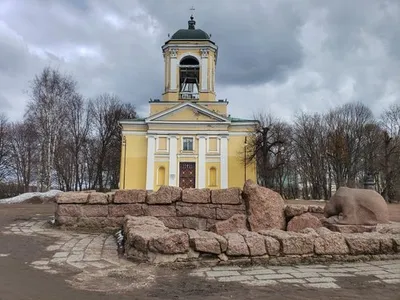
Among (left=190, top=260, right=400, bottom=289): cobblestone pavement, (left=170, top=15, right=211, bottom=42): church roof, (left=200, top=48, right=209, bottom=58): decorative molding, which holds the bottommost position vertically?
(left=190, top=260, right=400, bottom=289): cobblestone pavement

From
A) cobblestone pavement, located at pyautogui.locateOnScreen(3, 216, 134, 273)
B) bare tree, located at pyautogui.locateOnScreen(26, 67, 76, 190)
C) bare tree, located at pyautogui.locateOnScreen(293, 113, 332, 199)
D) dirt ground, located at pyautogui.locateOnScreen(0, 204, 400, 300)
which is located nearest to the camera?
dirt ground, located at pyautogui.locateOnScreen(0, 204, 400, 300)

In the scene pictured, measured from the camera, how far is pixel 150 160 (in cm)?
4572

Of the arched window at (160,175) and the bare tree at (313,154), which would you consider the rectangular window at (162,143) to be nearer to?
the arched window at (160,175)

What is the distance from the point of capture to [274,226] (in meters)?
9.08

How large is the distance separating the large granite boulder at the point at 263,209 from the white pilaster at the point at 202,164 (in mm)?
35897

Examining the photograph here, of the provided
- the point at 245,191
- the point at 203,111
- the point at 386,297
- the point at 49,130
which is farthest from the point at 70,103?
the point at 386,297

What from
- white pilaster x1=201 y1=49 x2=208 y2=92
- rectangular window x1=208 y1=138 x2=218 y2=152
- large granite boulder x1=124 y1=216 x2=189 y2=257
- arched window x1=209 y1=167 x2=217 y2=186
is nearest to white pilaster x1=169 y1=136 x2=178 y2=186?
rectangular window x1=208 y1=138 x2=218 y2=152

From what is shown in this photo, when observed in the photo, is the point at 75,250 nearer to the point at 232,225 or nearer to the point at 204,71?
the point at 232,225

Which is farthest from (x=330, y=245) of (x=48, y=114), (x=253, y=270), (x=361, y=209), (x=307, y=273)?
(x=48, y=114)

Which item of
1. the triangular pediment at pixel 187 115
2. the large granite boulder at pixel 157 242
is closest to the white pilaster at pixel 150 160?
the triangular pediment at pixel 187 115

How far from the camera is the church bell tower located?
156 ft

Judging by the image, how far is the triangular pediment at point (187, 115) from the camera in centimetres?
4616

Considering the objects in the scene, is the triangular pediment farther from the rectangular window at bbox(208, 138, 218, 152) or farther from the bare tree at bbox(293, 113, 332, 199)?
the bare tree at bbox(293, 113, 332, 199)

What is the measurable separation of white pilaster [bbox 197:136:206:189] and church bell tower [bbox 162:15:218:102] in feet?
17.5
